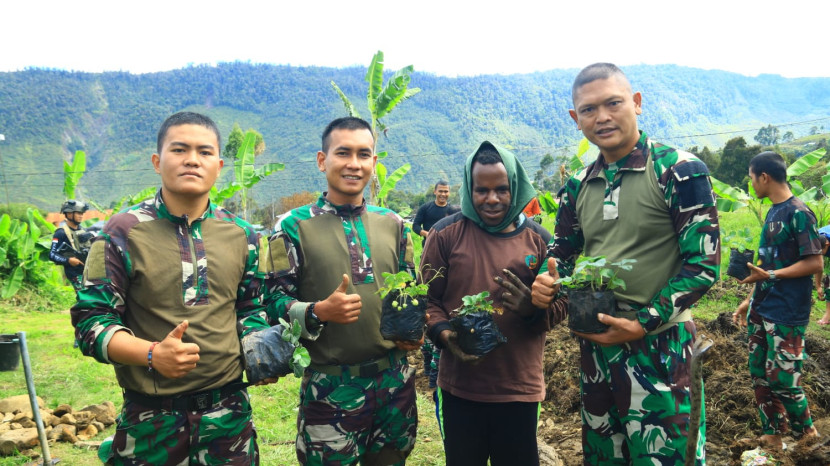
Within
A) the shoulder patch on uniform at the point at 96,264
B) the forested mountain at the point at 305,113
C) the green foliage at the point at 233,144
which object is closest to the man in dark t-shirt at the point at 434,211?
the shoulder patch on uniform at the point at 96,264

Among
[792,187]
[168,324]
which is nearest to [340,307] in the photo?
[168,324]

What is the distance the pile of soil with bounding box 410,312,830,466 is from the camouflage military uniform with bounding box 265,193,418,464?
191 centimetres

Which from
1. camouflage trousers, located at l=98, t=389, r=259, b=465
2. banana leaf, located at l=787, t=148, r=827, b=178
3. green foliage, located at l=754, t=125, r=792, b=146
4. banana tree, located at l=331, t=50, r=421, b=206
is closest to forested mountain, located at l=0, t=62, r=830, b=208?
green foliage, located at l=754, t=125, r=792, b=146

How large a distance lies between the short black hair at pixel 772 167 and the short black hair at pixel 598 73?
230 centimetres

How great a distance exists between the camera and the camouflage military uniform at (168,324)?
6.25ft

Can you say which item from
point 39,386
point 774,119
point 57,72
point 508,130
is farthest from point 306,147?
point 774,119

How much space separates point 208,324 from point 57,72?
130129 millimetres

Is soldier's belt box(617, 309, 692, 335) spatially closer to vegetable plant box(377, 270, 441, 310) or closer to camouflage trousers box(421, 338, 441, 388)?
vegetable plant box(377, 270, 441, 310)

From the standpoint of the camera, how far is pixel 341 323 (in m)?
2.22

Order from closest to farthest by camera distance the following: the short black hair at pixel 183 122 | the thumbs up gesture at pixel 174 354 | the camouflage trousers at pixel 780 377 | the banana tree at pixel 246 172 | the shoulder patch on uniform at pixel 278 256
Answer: the thumbs up gesture at pixel 174 354, the short black hair at pixel 183 122, the shoulder patch on uniform at pixel 278 256, the camouflage trousers at pixel 780 377, the banana tree at pixel 246 172

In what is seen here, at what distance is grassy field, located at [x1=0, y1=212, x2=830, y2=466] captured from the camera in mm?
4012

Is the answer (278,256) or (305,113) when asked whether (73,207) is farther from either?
(305,113)

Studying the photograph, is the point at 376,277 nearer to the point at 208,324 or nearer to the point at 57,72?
the point at 208,324

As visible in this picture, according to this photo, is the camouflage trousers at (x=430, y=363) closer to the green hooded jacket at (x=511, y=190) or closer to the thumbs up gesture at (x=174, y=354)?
the green hooded jacket at (x=511, y=190)
